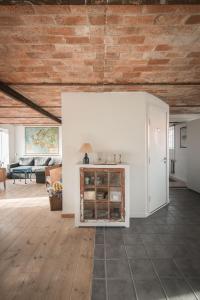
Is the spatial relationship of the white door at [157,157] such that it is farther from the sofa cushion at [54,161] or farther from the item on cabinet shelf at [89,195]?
the sofa cushion at [54,161]

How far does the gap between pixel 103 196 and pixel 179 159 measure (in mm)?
5728

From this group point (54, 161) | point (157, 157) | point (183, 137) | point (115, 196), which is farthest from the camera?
point (54, 161)

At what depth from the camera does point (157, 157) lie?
4750 mm

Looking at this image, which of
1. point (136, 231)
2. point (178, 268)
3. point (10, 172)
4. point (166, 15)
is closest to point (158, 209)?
point (136, 231)

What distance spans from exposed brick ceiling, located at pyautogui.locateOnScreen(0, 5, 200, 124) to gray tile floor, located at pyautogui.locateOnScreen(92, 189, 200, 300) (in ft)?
8.31

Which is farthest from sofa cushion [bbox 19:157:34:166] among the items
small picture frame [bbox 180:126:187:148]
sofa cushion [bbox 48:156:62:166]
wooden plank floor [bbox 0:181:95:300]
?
small picture frame [bbox 180:126:187:148]

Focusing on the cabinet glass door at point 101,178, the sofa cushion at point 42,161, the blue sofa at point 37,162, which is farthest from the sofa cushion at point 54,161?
the cabinet glass door at point 101,178

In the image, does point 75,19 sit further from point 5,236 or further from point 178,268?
point 5,236

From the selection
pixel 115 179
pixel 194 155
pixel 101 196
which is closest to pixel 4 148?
pixel 101 196

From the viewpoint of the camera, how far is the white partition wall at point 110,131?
4.29 metres

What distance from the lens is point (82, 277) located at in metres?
2.38

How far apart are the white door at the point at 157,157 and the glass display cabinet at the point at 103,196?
899 mm

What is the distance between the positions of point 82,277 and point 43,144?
28.6 feet

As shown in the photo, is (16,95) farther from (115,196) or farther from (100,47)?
(115,196)
